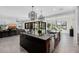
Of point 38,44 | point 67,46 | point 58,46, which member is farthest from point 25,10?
point 67,46

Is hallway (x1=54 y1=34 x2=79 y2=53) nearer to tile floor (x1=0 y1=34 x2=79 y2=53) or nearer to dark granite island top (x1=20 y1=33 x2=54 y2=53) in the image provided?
tile floor (x1=0 y1=34 x2=79 y2=53)

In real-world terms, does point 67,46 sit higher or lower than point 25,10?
lower

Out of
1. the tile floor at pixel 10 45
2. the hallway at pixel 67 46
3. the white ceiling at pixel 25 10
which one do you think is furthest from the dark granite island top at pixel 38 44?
the white ceiling at pixel 25 10

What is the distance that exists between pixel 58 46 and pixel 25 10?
142 centimetres

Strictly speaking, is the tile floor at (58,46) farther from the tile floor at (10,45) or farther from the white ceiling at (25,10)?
the white ceiling at (25,10)

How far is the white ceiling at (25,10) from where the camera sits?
2.91m

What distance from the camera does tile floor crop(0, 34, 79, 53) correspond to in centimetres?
289

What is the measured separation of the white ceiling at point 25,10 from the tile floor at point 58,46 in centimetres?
70

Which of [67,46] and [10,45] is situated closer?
[67,46]

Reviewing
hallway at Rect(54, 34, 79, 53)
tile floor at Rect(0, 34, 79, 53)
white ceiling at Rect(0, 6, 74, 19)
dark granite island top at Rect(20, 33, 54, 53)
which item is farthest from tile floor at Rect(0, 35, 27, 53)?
hallway at Rect(54, 34, 79, 53)

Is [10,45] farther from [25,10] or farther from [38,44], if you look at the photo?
[25,10]

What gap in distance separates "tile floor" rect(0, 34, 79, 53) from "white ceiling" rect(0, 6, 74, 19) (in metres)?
0.70

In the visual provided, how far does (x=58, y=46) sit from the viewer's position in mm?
2949

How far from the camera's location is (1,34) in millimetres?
2947
